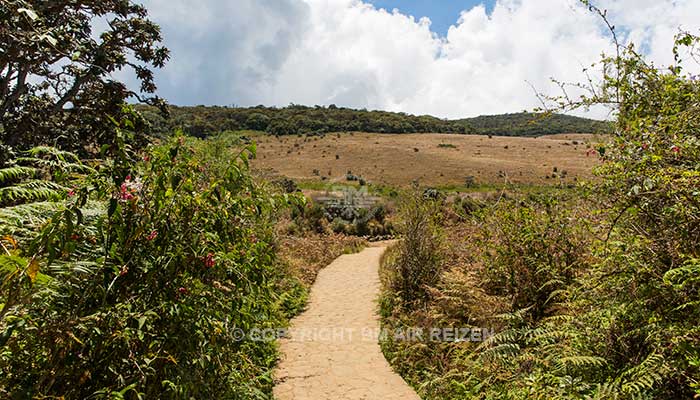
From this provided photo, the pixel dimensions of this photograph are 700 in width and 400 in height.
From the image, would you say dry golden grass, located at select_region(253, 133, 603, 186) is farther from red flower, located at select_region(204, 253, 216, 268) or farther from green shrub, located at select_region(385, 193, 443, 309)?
red flower, located at select_region(204, 253, 216, 268)

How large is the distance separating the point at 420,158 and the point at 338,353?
44.6 m

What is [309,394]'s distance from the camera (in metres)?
4.39

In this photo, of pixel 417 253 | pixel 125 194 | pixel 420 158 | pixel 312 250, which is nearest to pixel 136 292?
pixel 125 194

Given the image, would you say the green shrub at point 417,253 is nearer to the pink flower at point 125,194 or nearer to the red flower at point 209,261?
the red flower at point 209,261

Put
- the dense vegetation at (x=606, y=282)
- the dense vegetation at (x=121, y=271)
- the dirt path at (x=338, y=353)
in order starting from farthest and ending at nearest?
the dirt path at (x=338, y=353)
the dense vegetation at (x=606, y=282)
the dense vegetation at (x=121, y=271)

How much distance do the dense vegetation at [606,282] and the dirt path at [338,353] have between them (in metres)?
0.37

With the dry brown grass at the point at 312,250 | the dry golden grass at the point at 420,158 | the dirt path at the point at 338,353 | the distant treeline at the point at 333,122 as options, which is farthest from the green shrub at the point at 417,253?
the distant treeline at the point at 333,122

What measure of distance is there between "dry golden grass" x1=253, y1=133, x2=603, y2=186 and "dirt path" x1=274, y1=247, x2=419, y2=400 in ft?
97.3

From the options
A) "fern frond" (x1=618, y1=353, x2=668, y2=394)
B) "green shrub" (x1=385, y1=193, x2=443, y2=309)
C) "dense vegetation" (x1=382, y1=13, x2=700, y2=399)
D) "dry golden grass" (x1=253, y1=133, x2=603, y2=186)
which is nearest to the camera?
"fern frond" (x1=618, y1=353, x2=668, y2=394)

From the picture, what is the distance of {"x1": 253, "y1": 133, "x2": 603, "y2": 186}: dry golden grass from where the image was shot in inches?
1636

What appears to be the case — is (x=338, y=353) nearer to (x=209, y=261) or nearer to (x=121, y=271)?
(x=209, y=261)

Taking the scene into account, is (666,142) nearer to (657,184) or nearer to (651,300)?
(657,184)

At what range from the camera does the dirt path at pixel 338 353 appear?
4.52 m

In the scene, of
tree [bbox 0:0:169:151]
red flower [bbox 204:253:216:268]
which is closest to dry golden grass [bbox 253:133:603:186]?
tree [bbox 0:0:169:151]
